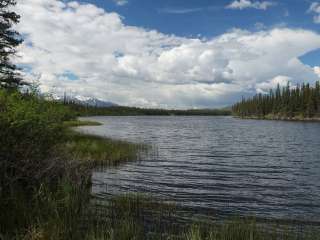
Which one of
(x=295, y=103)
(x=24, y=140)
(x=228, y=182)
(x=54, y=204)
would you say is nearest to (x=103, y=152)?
(x=228, y=182)

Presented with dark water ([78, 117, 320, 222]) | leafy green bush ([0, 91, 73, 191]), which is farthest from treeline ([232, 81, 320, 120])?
leafy green bush ([0, 91, 73, 191])

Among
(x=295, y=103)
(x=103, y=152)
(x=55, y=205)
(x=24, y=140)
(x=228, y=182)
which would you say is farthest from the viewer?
→ (x=295, y=103)

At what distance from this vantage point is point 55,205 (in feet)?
37.0

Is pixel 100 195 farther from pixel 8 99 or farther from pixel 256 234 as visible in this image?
pixel 256 234

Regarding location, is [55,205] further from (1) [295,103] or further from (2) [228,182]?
(1) [295,103]

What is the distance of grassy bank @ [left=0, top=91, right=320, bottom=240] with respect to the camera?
393 inches

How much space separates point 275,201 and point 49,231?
12.7m

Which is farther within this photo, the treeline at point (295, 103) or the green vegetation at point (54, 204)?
the treeline at point (295, 103)

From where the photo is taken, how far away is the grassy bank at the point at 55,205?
9.98 metres

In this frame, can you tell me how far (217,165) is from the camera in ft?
99.9

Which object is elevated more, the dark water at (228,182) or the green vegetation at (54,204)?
the green vegetation at (54,204)

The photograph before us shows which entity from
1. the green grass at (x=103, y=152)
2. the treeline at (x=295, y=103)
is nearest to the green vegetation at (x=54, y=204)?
the green grass at (x=103, y=152)

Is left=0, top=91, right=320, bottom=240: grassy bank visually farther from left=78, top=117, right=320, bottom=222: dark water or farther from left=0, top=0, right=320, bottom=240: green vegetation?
left=78, top=117, right=320, bottom=222: dark water

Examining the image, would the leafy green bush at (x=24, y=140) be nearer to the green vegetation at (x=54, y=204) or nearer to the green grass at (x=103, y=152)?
the green vegetation at (x=54, y=204)
